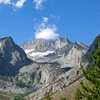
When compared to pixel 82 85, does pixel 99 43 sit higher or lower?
higher

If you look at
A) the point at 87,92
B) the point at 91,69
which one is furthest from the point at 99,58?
the point at 87,92

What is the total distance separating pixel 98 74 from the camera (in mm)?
38844

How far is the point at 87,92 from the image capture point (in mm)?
39375

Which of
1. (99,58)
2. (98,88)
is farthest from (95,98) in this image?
(99,58)

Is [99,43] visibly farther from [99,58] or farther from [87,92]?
[87,92]

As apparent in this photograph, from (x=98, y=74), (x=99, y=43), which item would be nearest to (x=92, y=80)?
(x=98, y=74)

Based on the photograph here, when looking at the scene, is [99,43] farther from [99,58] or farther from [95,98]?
[95,98]

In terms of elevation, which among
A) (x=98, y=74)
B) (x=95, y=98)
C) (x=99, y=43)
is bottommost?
(x=95, y=98)

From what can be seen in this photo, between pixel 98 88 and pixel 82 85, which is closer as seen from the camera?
pixel 98 88

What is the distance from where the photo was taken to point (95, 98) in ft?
126

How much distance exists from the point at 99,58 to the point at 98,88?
11.9 feet

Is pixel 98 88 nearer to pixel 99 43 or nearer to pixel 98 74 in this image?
pixel 98 74

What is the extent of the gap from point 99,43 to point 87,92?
5954 mm

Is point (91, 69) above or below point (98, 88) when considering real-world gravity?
above
